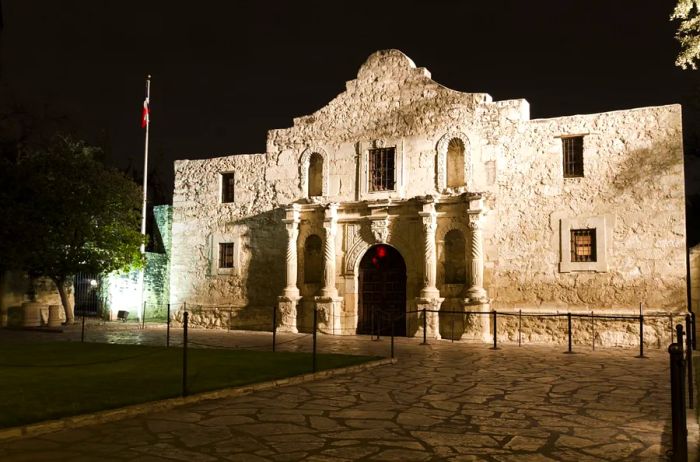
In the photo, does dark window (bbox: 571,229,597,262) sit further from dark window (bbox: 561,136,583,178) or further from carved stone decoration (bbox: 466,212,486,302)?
carved stone decoration (bbox: 466,212,486,302)

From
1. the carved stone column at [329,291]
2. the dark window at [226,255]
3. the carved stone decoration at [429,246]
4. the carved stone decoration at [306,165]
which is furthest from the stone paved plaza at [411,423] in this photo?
the dark window at [226,255]

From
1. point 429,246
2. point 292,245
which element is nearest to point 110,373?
point 429,246

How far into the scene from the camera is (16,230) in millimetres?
21219

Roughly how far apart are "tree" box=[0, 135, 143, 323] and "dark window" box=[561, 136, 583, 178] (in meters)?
15.2

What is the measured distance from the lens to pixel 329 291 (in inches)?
818

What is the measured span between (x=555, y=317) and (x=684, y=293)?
3227 millimetres

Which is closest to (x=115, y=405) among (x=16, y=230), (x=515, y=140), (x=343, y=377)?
(x=343, y=377)

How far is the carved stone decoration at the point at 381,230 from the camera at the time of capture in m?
20.5

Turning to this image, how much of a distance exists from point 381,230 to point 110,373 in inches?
445

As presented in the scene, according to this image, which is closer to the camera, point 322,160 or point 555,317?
point 555,317

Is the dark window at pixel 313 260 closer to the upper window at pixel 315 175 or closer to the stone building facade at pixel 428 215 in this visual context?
Result: the stone building facade at pixel 428 215

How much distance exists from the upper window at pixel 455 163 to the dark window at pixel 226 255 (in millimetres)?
8326

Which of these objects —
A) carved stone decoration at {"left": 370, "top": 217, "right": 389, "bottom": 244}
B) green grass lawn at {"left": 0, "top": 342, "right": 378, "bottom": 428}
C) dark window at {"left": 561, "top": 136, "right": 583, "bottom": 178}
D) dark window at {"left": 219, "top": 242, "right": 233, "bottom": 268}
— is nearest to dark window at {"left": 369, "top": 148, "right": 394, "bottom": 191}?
carved stone decoration at {"left": 370, "top": 217, "right": 389, "bottom": 244}

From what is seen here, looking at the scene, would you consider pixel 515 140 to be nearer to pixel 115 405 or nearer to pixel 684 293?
pixel 684 293
